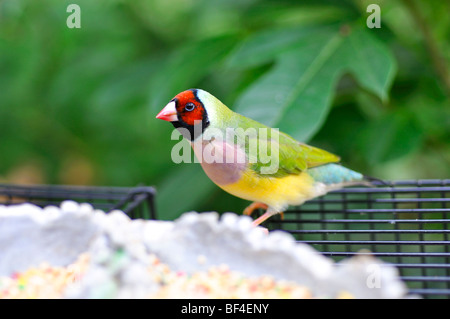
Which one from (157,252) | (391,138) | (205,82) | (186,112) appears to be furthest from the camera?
(205,82)

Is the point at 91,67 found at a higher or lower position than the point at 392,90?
higher

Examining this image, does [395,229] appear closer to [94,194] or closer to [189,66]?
[94,194]

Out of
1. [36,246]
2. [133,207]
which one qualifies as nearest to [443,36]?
[133,207]

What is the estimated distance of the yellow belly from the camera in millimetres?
2200

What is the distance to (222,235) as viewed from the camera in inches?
57.3

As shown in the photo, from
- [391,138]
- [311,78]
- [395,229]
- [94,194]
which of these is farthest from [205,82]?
[395,229]

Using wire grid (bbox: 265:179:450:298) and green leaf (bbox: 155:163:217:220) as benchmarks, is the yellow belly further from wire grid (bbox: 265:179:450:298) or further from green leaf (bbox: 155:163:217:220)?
green leaf (bbox: 155:163:217:220)

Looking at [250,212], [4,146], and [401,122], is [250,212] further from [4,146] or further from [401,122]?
[4,146]

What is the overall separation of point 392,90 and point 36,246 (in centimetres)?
217

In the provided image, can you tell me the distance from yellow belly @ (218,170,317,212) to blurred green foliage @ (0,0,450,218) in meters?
0.21

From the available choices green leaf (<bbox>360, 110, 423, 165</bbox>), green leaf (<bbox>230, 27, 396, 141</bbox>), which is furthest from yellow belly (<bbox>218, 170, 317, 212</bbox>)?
green leaf (<bbox>360, 110, 423, 165</bbox>)

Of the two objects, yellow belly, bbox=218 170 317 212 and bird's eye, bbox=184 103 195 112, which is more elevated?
bird's eye, bbox=184 103 195 112

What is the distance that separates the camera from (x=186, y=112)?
7.00 feet

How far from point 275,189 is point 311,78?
2.02 ft
